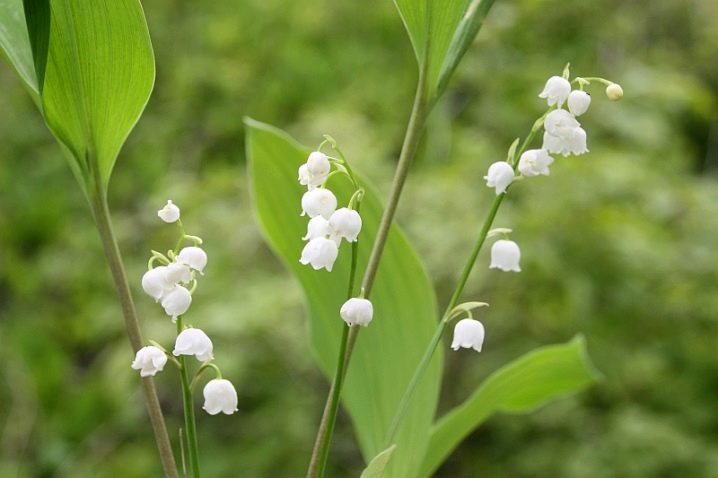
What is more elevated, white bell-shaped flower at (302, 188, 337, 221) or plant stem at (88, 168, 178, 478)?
white bell-shaped flower at (302, 188, 337, 221)

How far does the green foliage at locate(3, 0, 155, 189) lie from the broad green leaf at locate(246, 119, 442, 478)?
193 mm

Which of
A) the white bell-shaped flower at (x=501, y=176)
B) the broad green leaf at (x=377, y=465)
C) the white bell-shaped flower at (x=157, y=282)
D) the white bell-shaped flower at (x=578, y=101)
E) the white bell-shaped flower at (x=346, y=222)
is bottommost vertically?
the broad green leaf at (x=377, y=465)

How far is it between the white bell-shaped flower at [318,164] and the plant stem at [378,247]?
0.04 m

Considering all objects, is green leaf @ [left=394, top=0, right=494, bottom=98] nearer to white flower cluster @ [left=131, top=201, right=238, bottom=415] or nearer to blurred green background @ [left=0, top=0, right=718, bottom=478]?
white flower cluster @ [left=131, top=201, right=238, bottom=415]

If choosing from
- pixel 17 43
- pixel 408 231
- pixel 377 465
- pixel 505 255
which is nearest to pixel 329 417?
pixel 377 465

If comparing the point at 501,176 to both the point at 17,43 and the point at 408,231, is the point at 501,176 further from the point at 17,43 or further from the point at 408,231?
the point at 408,231

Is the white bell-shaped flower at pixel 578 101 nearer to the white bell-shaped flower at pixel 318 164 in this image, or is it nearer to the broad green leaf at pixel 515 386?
the white bell-shaped flower at pixel 318 164

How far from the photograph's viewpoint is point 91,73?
1.55 feet

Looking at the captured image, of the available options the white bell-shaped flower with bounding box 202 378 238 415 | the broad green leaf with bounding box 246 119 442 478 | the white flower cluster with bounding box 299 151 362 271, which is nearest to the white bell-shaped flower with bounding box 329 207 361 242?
the white flower cluster with bounding box 299 151 362 271

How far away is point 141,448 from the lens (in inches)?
75.8

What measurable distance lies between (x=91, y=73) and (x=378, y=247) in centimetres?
19

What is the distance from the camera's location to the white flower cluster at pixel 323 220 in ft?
1.35

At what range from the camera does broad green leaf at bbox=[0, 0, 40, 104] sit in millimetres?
459

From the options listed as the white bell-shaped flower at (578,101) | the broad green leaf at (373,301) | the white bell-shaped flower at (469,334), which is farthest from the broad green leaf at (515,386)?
the white bell-shaped flower at (578,101)
